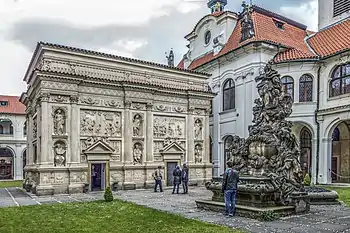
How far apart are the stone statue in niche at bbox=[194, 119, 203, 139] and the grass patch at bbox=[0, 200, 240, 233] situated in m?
15.1

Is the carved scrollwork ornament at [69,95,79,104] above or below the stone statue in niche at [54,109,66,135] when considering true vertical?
above

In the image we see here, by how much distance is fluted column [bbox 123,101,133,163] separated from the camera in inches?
1069

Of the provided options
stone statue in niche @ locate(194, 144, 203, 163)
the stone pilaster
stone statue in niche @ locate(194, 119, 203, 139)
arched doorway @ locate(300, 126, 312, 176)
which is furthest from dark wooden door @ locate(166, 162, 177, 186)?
arched doorway @ locate(300, 126, 312, 176)

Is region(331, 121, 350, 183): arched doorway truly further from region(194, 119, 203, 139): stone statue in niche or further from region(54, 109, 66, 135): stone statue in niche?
region(54, 109, 66, 135): stone statue in niche

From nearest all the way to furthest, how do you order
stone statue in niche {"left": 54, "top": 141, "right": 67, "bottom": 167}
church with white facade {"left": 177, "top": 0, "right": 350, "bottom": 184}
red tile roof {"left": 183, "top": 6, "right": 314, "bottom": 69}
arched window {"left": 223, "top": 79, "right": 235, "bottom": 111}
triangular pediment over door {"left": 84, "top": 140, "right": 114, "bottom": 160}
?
stone statue in niche {"left": 54, "top": 141, "right": 67, "bottom": 167}
triangular pediment over door {"left": 84, "top": 140, "right": 114, "bottom": 160}
church with white facade {"left": 177, "top": 0, "right": 350, "bottom": 184}
red tile roof {"left": 183, "top": 6, "right": 314, "bottom": 69}
arched window {"left": 223, "top": 79, "right": 235, "bottom": 111}

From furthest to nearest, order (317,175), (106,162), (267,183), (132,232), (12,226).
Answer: (317,175), (106,162), (267,183), (12,226), (132,232)

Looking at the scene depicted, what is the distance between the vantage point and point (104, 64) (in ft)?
90.4

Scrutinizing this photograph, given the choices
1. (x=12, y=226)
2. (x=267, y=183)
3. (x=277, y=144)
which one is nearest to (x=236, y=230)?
(x=267, y=183)

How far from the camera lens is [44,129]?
23.9m

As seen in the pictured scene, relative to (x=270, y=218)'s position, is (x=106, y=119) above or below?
above

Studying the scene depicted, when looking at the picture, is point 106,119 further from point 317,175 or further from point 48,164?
point 317,175

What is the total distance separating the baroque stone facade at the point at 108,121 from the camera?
2439 cm

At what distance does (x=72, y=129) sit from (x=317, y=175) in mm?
19770

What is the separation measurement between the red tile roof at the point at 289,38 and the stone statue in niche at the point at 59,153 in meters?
17.9
